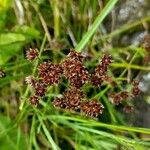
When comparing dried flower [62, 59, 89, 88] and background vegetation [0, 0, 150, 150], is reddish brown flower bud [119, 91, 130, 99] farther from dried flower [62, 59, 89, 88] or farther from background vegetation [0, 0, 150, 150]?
dried flower [62, 59, 89, 88]

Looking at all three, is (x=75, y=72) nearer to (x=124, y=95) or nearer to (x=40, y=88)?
(x=40, y=88)

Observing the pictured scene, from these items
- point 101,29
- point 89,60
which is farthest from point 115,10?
point 89,60

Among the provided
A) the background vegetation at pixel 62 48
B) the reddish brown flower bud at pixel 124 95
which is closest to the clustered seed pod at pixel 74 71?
the reddish brown flower bud at pixel 124 95

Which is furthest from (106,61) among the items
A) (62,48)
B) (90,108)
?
(62,48)

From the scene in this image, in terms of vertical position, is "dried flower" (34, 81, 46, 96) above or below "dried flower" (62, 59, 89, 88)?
below

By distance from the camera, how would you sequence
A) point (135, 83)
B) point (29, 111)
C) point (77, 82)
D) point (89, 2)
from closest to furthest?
point (77, 82) → point (135, 83) → point (29, 111) → point (89, 2)

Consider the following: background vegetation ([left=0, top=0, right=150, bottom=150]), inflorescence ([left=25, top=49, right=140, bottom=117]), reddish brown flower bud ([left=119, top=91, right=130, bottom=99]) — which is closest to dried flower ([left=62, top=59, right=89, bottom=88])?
inflorescence ([left=25, top=49, right=140, bottom=117])

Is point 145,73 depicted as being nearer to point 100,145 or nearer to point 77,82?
point 100,145

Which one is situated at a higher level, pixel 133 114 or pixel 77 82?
pixel 77 82
